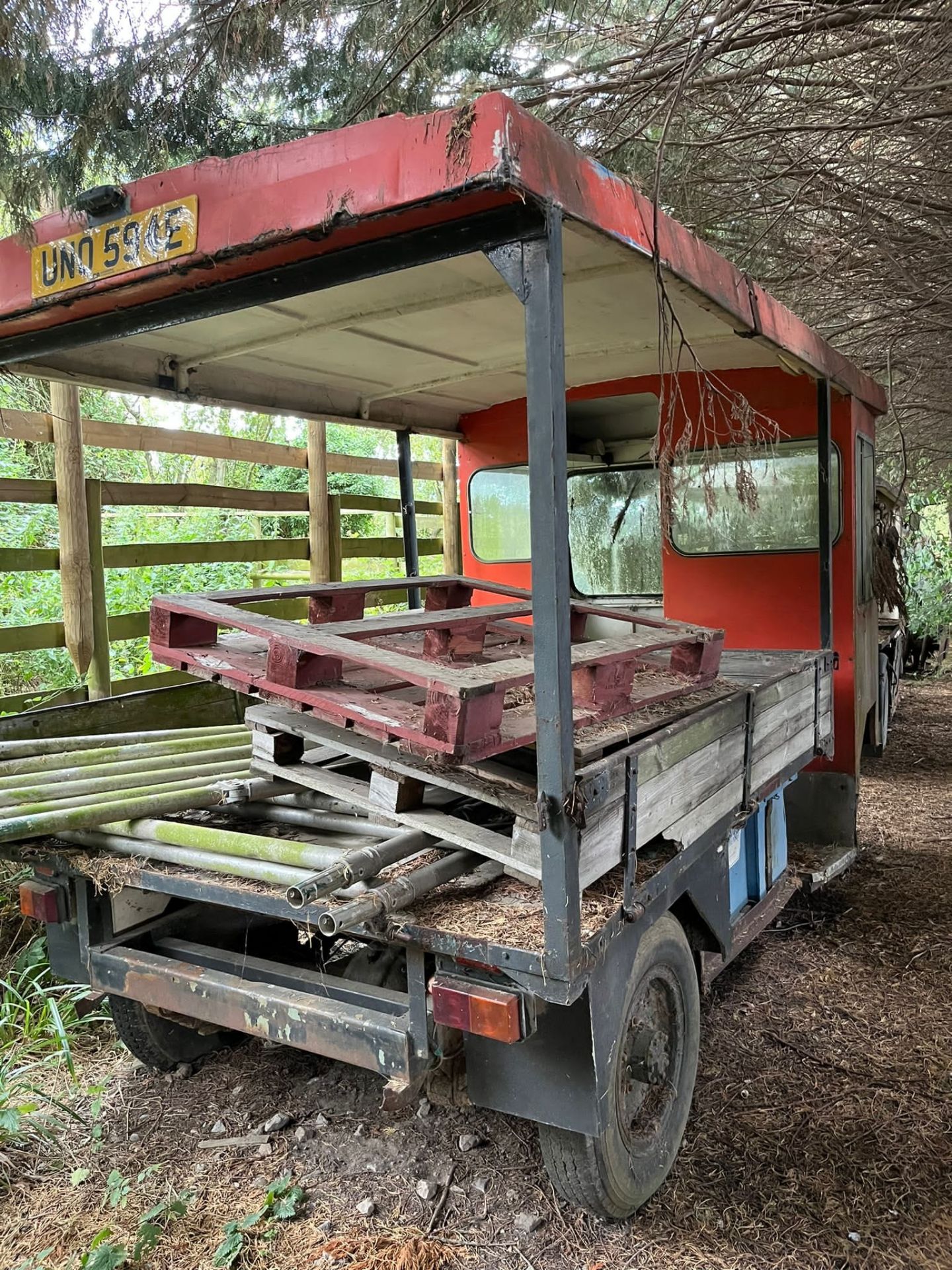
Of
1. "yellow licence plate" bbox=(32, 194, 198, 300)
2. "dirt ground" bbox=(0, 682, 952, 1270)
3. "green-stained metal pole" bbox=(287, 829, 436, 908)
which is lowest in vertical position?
"dirt ground" bbox=(0, 682, 952, 1270)

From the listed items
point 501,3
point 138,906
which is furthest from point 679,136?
point 138,906

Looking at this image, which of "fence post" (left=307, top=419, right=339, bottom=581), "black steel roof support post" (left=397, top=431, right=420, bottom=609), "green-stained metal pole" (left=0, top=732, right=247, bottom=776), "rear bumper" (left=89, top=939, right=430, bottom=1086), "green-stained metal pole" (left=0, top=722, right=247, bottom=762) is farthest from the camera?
"fence post" (left=307, top=419, right=339, bottom=581)

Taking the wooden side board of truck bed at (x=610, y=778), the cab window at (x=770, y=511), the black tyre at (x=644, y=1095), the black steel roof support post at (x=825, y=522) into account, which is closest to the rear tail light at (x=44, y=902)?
the wooden side board of truck bed at (x=610, y=778)

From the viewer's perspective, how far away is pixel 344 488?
58.5ft

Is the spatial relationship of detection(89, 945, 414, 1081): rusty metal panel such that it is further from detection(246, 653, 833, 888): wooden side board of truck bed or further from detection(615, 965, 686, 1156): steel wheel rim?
detection(615, 965, 686, 1156): steel wheel rim

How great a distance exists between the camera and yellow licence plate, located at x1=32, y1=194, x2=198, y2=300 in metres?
2.13

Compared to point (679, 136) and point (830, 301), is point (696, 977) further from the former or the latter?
point (830, 301)

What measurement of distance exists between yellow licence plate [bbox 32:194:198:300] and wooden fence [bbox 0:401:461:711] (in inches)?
94.1

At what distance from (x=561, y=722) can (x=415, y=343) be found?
2351 millimetres

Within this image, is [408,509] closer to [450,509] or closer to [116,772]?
[116,772]

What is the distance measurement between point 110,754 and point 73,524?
6.54 feet

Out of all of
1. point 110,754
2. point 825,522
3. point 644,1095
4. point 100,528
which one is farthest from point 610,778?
point 100,528

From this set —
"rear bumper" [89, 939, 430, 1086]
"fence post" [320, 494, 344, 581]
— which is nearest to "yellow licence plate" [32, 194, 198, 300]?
"rear bumper" [89, 939, 430, 1086]

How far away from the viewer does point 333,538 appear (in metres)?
7.34
